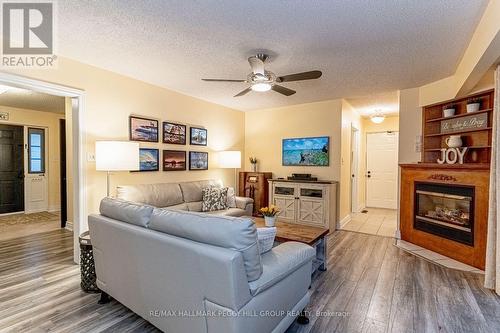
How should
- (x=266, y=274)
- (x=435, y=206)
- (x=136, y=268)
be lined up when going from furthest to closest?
(x=435, y=206)
(x=136, y=268)
(x=266, y=274)

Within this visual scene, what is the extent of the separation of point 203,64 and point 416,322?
342 centimetres

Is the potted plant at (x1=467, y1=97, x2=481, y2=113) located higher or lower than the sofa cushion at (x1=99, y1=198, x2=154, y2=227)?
higher

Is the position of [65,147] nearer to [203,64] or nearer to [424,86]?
[203,64]

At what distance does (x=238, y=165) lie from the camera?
5172 mm

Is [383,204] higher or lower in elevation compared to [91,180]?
lower

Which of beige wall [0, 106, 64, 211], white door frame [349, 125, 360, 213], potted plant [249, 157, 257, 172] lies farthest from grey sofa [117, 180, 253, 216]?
beige wall [0, 106, 64, 211]

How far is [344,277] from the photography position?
2.88 metres

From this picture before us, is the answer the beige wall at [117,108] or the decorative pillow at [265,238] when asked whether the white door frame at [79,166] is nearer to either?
the beige wall at [117,108]

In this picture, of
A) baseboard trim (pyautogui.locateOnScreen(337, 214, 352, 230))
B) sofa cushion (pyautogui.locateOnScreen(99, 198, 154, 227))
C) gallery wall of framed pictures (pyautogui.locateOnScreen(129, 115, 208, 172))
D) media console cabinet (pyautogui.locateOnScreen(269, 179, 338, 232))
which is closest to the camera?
sofa cushion (pyautogui.locateOnScreen(99, 198, 154, 227))

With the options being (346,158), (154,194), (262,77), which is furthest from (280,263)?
(346,158)

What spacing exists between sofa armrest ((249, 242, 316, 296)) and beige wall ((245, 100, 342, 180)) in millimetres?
3327

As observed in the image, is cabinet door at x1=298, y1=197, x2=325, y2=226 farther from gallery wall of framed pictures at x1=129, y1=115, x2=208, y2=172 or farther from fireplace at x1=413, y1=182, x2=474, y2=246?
gallery wall of framed pictures at x1=129, y1=115, x2=208, y2=172

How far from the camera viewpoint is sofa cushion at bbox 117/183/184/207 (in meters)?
3.51

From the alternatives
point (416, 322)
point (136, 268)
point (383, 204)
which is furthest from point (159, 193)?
point (383, 204)
